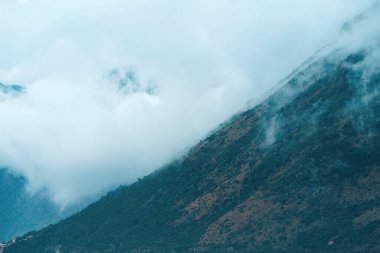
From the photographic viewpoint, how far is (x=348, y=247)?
198 metres

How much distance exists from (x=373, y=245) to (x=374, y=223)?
41.0 feet

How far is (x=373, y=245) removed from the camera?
189375 mm

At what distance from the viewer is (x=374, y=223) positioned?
199750 millimetres

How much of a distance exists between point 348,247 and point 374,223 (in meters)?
13.1

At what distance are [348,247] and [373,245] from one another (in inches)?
444
